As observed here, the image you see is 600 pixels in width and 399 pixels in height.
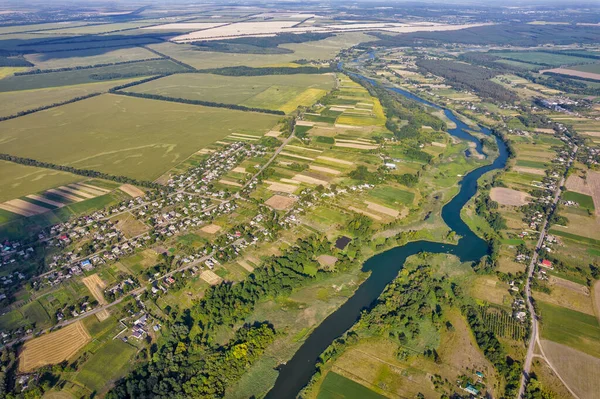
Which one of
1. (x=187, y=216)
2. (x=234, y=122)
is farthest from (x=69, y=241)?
(x=234, y=122)

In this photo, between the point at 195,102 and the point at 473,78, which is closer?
the point at 195,102

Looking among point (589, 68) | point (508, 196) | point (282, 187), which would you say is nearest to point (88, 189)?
point (282, 187)

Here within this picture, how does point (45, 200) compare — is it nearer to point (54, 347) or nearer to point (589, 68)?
point (54, 347)

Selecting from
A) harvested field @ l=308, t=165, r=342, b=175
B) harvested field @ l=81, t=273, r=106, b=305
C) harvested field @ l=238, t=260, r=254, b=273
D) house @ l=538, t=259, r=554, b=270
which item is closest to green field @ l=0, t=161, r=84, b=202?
harvested field @ l=81, t=273, r=106, b=305

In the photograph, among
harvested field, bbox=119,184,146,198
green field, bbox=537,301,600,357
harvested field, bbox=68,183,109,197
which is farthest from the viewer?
harvested field, bbox=68,183,109,197

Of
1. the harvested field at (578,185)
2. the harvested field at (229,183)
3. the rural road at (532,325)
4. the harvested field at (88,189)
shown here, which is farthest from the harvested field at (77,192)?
the harvested field at (578,185)

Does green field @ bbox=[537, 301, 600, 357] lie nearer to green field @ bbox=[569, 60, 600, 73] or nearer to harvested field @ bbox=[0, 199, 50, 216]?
harvested field @ bbox=[0, 199, 50, 216]

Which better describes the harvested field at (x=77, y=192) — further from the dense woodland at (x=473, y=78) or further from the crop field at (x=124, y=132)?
the dense woodland at (x=473, y=78)
